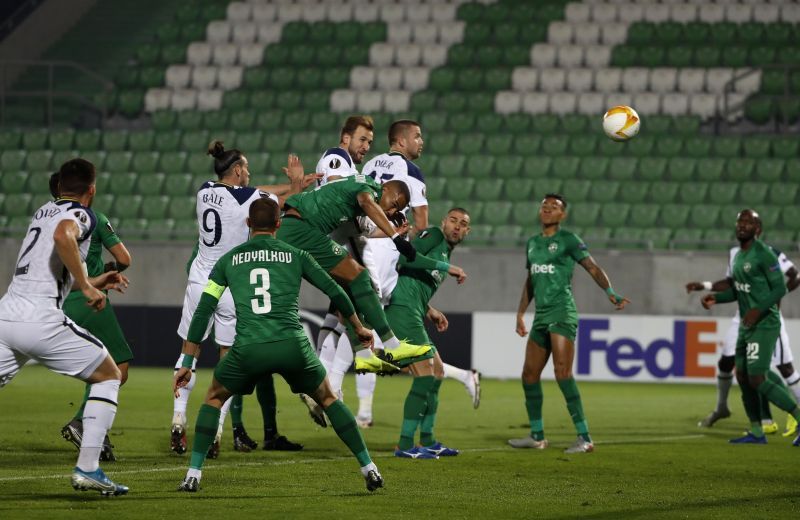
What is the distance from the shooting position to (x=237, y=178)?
33.1ft

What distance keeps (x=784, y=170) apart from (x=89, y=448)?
17341 millimetres

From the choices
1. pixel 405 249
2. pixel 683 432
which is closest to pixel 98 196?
pixel 683 432

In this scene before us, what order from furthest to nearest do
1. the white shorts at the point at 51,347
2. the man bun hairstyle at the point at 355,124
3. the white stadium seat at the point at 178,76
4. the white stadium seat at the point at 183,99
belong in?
the white stadium seat at the point at 178,76, the white stadium seat at the point at 183,99, the man bun hairstyle at the point at 355,124, the white shorts at the point at 51,347

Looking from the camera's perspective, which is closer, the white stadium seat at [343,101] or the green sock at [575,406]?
the green sock at [575,406]

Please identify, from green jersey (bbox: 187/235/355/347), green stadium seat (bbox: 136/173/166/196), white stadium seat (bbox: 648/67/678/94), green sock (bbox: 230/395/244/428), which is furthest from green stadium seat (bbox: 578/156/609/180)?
green jersey (bbox: 187/235/355/347)

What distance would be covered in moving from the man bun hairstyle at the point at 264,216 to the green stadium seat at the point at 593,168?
15.5 m

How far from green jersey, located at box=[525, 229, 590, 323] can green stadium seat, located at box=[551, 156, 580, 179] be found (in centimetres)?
1142

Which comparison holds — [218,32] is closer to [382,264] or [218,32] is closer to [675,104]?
[675,104]

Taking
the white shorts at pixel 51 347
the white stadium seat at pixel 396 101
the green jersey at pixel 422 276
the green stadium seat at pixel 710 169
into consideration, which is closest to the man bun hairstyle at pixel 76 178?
the white shorts at pixel 51 347

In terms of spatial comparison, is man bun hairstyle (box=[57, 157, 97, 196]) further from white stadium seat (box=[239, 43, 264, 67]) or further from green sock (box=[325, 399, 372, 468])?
white stadium seat (box=[239, 43, 264, 67])

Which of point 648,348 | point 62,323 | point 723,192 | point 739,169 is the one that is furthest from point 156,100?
point 62,323

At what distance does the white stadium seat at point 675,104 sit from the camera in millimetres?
24328

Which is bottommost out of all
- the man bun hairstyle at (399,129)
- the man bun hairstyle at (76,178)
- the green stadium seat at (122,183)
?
the man bun hairstyle at (76,178)

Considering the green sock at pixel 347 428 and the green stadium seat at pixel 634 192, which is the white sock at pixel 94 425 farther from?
Result: the green stadium seat at pixel 634 192
